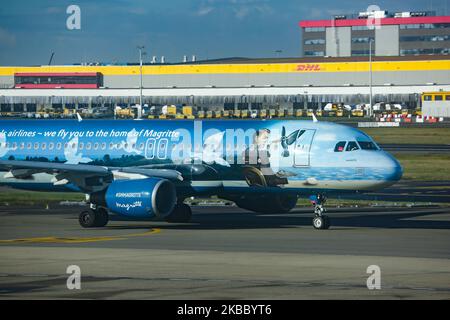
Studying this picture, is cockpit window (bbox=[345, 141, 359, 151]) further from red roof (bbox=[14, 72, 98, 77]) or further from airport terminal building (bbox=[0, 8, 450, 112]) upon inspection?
red roof (bbox=[14, 72, 98, 77])

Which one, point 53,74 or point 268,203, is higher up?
point 53,74

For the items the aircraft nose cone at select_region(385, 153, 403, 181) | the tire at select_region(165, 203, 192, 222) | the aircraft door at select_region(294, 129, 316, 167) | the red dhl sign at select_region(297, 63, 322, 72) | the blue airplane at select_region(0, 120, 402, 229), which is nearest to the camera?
the aircraft nose cone at select_region(385, 153, 403, 181)

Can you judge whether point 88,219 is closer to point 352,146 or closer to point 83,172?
point 83,172

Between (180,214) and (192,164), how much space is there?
2873 mm

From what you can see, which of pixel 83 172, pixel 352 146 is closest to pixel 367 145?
pixel 352 146

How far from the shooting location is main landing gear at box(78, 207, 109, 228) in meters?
41.8

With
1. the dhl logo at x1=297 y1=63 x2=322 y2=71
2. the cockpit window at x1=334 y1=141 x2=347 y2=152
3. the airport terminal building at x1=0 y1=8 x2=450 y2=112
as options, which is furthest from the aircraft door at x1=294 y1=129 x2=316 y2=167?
the dhl logo at x1=297 y1=63 x2=322 y2=71

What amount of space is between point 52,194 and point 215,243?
23711mm

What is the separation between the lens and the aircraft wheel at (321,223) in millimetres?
40375

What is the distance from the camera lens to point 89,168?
4097cm

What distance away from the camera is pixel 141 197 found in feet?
129

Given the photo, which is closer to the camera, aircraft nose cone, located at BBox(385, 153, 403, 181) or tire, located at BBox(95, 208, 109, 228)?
aircraft nose cone, located at BBox(385, 153, 403, 181)

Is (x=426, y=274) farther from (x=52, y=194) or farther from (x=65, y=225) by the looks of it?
(x=52, y=194)
